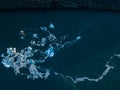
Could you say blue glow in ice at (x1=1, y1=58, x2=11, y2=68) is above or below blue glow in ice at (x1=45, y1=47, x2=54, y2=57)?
below

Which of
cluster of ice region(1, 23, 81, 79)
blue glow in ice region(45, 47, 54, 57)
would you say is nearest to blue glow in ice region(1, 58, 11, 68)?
cluster of ice region(1, 23, 81, 79)

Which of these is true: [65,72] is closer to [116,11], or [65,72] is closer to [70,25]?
[70,25]

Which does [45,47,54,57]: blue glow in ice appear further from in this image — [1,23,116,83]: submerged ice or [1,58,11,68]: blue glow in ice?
[1,58,11,68]: blue glow in ice

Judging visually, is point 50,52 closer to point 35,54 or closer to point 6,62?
point 35,54

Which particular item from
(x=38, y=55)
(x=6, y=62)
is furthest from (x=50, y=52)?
(x=6, y=62)

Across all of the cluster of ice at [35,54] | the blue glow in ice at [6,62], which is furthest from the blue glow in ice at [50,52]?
the blue glow in ice at [6,62]

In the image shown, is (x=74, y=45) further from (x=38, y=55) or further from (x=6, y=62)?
(x=6, y=62)
